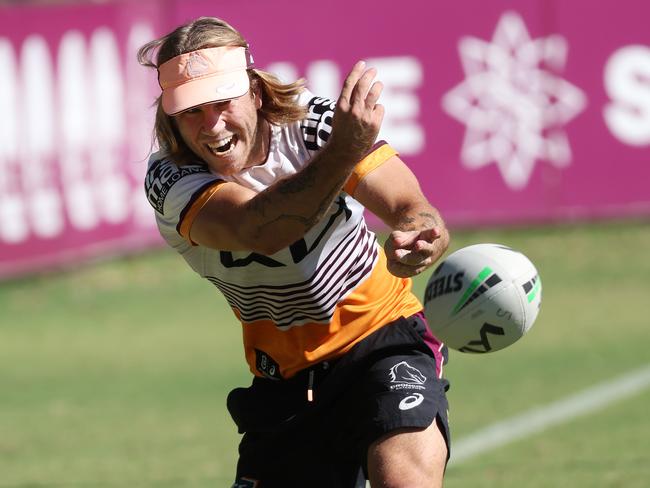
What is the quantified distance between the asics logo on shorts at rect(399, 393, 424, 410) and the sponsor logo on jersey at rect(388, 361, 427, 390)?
0.14 ft

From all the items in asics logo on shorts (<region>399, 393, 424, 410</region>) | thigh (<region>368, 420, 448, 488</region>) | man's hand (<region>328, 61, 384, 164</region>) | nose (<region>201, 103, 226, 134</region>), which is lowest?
thigh (<region>368, 420, 448, 488</region>)

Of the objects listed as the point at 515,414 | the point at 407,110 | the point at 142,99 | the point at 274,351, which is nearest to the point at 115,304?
the point at 142,99

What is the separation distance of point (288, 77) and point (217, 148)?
1009 centimetres

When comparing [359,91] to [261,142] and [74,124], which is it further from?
[74,124]

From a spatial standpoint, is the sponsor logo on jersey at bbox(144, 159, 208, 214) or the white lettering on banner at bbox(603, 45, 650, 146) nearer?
the sponsor logo on jersey at bbox(144, 159, 208, 214)

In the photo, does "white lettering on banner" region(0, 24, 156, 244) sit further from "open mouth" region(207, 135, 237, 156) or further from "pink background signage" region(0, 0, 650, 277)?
"open mouth" region(207, 135, 237, 156)

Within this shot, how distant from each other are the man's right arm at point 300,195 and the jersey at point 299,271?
283 millimetres

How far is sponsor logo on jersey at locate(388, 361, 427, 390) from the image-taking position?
5711 millimetres

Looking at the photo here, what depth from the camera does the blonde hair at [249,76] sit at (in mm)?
5715

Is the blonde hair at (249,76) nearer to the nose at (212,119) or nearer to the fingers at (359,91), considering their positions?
the nose at (212,119)

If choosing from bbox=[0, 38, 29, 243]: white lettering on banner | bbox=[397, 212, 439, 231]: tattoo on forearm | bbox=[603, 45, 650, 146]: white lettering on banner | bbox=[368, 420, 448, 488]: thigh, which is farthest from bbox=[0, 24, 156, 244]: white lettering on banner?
bbox=[397, 212, 439, 231]: tattoo on forearm

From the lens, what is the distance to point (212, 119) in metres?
5.55

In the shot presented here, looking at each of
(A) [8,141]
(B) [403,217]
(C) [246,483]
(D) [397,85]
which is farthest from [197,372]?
(B) [403,217]

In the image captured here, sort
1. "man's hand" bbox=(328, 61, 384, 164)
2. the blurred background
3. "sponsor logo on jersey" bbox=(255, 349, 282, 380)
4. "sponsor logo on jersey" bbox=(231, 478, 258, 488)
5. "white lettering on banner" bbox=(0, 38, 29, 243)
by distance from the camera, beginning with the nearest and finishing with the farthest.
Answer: "man's hand" bbox=(328, 61, 384, 164) < "sponsor logo on jersey" bbox=(231, 478, 258, 488) < "sponsor logo on jersey" bbox=(255, 349, 282, 380) < the blurred background < "white lettering on banner" bbox=(0, 38, 29, 243)
